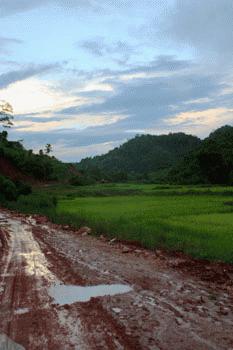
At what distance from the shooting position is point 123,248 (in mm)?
14164

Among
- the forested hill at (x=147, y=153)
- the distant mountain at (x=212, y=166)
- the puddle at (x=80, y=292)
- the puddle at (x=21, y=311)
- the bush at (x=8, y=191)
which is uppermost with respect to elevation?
the forested hill at (x=147, y=153)

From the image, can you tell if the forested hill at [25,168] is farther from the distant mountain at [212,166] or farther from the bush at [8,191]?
the bush at [8,191]

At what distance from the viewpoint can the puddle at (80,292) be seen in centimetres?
802

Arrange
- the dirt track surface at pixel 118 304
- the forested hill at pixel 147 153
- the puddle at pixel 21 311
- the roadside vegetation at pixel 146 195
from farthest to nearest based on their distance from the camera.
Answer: the forested hill at pixel 147 153
the roadside vegetation at pixel 146 195
the puddle at pixel 21 311
the dirt track surface at pixel 118 304

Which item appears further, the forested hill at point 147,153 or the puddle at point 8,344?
the forested hill at point 147,153

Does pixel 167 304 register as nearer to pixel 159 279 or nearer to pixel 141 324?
pixel 141 324

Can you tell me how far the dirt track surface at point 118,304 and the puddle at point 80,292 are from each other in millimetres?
148

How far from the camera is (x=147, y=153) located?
114m

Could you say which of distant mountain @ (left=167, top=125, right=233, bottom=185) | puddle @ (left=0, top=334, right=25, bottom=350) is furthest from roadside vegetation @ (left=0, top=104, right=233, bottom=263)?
puddle @ (left=0, top=334, right=25, bottom=350)

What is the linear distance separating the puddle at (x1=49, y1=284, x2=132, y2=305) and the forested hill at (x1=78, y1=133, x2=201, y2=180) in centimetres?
9230

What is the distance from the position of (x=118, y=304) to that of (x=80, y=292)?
1178 millimetres

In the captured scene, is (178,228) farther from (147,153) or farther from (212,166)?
(147,153)

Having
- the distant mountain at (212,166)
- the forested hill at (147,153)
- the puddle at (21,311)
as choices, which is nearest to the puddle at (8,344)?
the puddle at (21,311)

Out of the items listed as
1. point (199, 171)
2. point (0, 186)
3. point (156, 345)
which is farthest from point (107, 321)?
point (199, 171)
